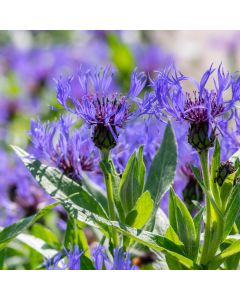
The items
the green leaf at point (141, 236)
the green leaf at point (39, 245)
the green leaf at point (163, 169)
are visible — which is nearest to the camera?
the green leaf at point (141, 236)

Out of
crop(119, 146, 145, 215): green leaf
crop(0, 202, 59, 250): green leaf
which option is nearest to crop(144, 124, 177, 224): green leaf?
crop(119, 146, 145, 215): green leaf

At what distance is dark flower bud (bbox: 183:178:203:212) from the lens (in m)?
0.88

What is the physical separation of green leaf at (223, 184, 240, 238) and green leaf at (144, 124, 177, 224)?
77mm

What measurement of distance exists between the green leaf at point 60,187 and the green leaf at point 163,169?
67 millimetres

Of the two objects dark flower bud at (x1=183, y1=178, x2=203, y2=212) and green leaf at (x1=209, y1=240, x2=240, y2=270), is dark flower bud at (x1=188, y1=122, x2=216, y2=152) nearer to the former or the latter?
green leaf at (x1=209, y1=240, x2=240, y2=270)

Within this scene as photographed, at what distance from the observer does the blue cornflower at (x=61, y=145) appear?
801mm

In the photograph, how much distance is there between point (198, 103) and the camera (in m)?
0.68

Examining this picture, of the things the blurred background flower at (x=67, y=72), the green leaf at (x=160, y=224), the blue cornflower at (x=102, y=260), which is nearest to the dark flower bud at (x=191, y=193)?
the blurred background flower at (x=67, y=72)

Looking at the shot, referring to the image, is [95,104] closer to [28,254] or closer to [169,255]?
[169,255]

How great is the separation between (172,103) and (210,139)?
5 centimetres

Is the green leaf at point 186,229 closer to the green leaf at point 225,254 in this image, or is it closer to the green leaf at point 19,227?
the green leaf at point 225,254

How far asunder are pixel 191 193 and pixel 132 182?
20cm

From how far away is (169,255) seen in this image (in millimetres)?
652

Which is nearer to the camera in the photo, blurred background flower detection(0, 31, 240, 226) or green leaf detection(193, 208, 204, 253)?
green leaf detection(193, 208, 204, 253)
